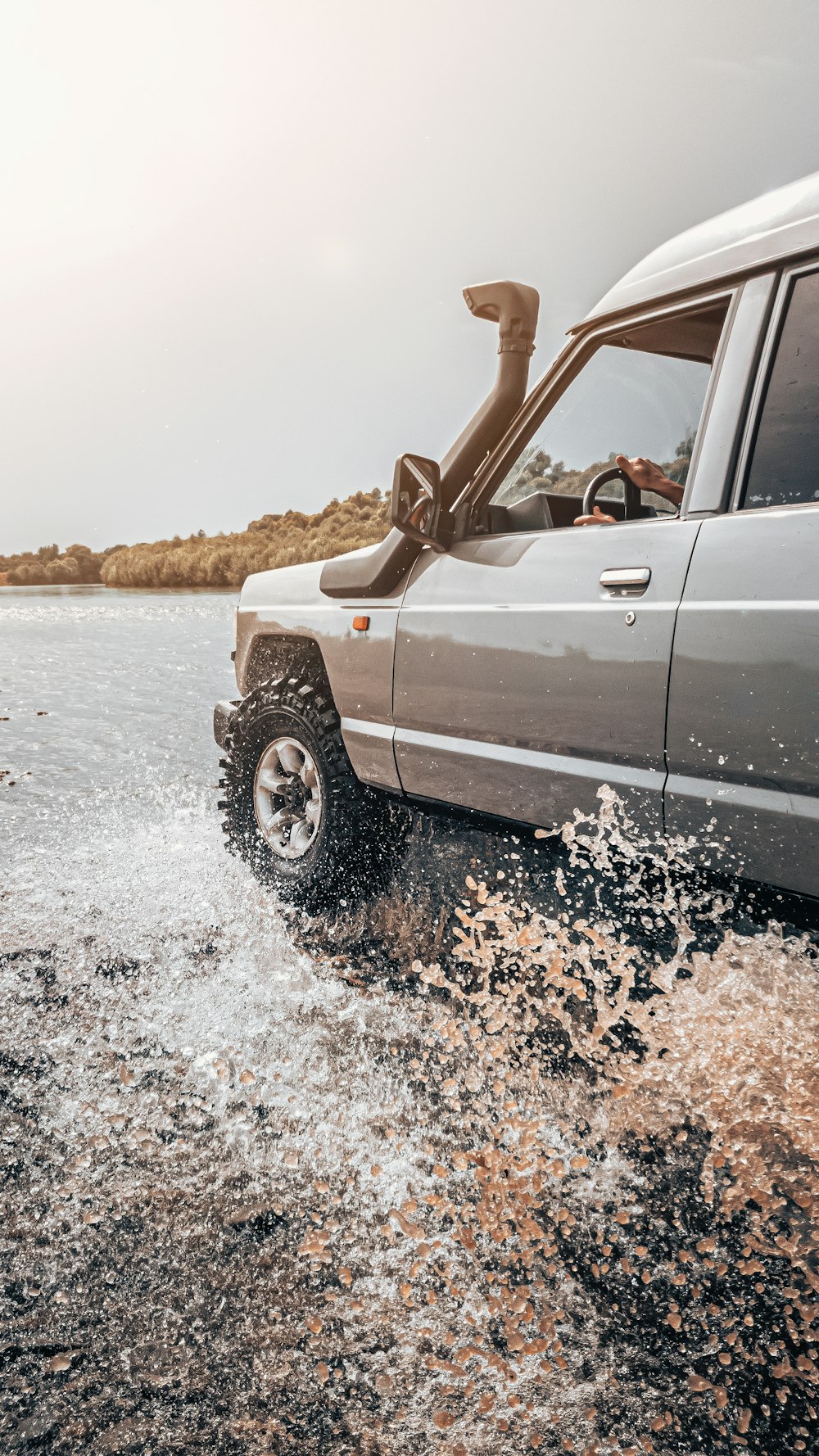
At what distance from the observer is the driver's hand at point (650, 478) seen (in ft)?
8.07

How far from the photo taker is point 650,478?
2645 mm

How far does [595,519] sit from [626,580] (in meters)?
0.36

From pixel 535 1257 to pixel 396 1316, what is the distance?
37 centimetres

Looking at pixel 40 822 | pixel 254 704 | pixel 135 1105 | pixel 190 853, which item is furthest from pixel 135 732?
pixel 135 1105

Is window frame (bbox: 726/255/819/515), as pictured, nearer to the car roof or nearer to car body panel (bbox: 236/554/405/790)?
the car roof

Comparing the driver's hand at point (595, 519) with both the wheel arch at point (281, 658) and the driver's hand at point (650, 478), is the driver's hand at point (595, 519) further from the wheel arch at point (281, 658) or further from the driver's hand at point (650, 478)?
the wheel arch at point (281, 658)

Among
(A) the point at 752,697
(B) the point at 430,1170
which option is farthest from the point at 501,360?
(B) the point at 430,1170

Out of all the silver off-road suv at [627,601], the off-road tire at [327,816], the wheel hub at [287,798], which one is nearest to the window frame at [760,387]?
the silver off-road suv at [627,601]

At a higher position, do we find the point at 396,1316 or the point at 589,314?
the point at 589,314

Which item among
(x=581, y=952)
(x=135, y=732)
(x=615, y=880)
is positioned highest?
(x=615, y=880)

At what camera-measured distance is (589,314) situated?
272cm

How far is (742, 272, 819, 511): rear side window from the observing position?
2105mm

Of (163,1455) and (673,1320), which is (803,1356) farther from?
(163,1455)

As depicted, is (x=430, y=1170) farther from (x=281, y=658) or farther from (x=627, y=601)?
(x=281, y=658)
